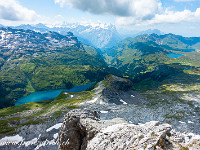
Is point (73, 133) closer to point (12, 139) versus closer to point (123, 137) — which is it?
point (123, 137)

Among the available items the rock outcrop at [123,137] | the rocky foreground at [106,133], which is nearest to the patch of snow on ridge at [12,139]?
the rocky foreground at [106,133]

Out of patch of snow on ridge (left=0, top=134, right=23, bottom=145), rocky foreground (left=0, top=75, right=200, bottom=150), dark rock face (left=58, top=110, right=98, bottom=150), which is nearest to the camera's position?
rocky foreground (left=0, top=75, right=200, bottom=150)

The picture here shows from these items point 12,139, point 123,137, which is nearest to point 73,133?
point 123,137

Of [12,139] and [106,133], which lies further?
[12,139]

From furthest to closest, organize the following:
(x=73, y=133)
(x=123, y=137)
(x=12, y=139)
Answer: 1. (x=12, y=139)
2. (x=73, y=133)
3. (x=123, y=137)

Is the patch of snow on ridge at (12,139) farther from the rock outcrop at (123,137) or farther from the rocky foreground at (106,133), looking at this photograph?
the rock outcrop at (123,137)

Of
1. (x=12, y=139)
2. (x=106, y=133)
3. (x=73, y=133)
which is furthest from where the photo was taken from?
(x=12, y=139)

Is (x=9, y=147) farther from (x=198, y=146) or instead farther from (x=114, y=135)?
(x=198, y=146)

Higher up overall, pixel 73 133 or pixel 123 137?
pixel 123 137

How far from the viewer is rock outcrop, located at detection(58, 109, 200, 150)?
1499 cm

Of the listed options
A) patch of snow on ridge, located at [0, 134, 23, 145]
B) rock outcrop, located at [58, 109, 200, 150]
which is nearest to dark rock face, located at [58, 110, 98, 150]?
rock outcrop, located at [58, 109, 200, 150]

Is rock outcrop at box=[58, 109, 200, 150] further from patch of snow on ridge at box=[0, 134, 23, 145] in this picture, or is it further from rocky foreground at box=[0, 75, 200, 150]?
patch of snow on ridge at box=[0, 134, 23, 145]

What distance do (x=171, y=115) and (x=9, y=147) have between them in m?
84.8

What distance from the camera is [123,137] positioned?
17.7 m
